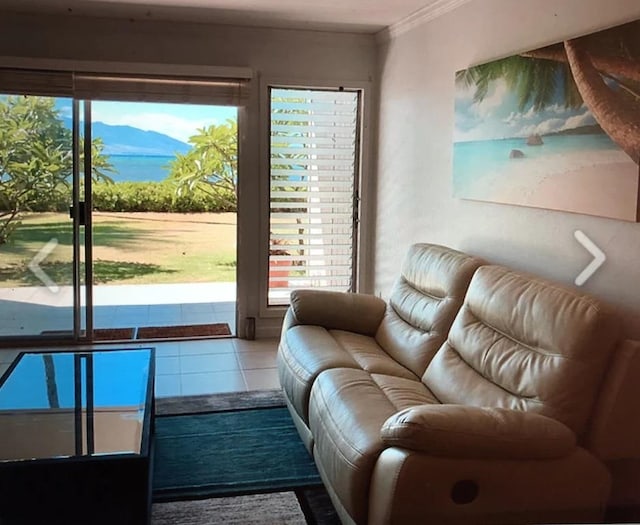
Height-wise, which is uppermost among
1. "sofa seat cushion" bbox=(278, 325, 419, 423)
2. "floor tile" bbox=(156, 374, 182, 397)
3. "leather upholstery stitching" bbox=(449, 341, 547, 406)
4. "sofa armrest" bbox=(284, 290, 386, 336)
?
"sofa armrest" bbox=(284, 290, 386, 336)

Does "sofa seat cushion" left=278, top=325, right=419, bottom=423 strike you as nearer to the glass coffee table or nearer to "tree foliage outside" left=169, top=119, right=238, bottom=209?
the glass coffee table

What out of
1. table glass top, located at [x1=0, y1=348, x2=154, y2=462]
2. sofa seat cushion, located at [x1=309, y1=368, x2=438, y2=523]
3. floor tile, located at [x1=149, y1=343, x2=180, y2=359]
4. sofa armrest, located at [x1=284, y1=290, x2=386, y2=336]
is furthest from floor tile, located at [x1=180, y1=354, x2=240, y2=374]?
sofa seat cushion, located at [x1=309, y1=368, x2=438, y2=523]

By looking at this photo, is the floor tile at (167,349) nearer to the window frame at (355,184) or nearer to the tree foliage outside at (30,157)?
the window frame at (355,184)

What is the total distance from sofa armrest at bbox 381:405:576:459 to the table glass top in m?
0.88

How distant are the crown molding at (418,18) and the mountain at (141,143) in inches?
108

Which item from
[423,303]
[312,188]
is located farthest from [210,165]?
[423,303]

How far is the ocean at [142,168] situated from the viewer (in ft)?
22.6

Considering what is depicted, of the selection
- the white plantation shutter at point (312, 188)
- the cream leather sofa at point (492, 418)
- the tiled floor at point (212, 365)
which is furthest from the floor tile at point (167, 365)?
the cream leather sofa at point (492, 418)

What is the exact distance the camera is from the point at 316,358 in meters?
2.97

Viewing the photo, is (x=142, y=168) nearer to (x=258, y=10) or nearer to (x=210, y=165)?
(x=210, y=165)

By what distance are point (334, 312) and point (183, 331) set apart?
1.98 m

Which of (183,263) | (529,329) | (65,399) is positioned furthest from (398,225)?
(183,263)

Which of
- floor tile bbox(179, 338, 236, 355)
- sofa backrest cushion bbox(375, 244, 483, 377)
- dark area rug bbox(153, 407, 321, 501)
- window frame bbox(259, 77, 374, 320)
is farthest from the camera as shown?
window frame bbox(259, 77, 374, 320)

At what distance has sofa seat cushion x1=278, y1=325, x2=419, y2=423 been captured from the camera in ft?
9.41
